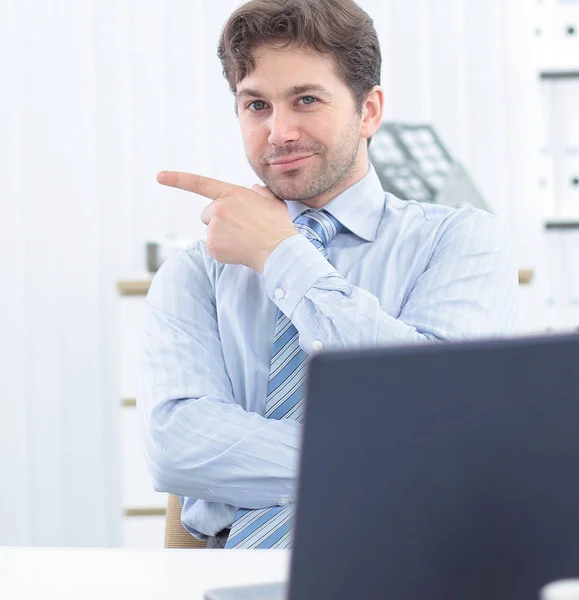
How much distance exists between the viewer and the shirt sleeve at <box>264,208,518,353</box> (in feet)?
4.67

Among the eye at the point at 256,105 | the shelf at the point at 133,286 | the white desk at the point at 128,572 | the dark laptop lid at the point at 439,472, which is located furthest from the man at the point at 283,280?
the shelf at the point at 133,286

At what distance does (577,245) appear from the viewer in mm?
3012

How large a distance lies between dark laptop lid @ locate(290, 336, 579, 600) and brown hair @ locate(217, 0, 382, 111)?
42.5 inches

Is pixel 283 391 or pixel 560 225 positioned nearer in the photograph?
pixel 283 391

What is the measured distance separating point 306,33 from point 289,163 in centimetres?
22

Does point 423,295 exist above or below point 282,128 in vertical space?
below

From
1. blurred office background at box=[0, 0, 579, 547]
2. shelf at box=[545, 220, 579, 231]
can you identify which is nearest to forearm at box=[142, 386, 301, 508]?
blurred office background at box=[0, 0, 579, 547]

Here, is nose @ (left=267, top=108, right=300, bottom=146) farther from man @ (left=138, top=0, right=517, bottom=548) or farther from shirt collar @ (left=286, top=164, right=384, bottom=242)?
shirt collar @ (left=286, top=164, right=384, bottom=242)

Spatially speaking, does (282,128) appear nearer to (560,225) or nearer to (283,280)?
(283,280)

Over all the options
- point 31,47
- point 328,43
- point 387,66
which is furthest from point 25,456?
point 328,43

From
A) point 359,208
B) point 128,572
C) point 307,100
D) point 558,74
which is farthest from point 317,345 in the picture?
point 558,74

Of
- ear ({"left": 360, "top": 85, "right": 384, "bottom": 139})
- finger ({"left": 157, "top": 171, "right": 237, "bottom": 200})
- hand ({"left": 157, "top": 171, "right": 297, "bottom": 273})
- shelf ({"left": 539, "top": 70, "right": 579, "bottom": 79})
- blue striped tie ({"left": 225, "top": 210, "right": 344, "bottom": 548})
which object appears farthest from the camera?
shelf ({"left": 539, "top": 70, "right": 579, "bottom": 79})

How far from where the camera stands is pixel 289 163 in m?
1.61

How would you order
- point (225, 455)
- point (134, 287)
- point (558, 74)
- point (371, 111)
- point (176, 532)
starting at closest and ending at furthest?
point (225, 455)
point (176, 532)
point (371, 111)
point (134, 287)
point (558, 74)
